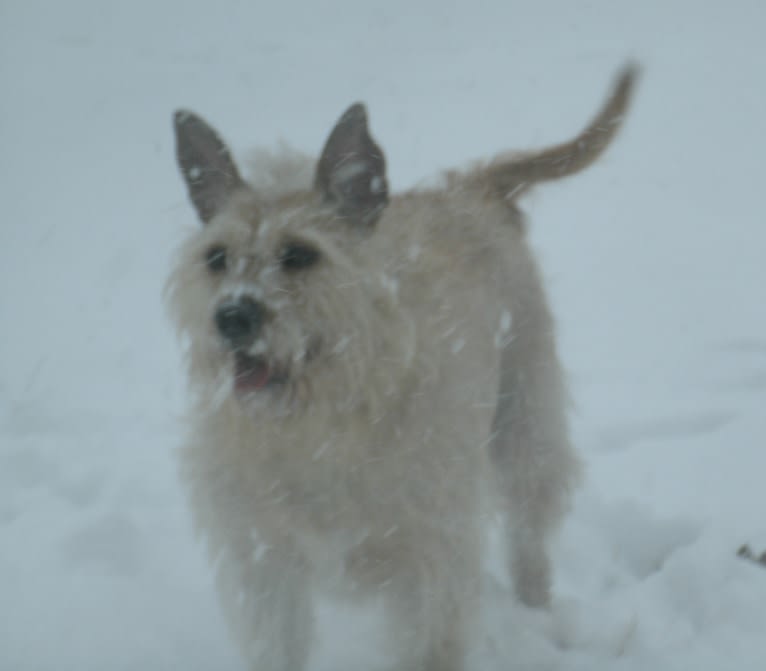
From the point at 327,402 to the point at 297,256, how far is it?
394 mm

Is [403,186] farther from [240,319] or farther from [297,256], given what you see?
[240,319]

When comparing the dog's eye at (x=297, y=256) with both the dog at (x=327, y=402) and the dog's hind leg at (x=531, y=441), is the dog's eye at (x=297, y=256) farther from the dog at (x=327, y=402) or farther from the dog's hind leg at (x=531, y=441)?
the dog's hind leg at (x=531, y=441)

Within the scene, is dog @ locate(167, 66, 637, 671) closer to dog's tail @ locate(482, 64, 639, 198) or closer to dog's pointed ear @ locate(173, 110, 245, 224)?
dog's pointed ear @ locate(173, 110, 245, 224)

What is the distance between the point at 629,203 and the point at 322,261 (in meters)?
5.89

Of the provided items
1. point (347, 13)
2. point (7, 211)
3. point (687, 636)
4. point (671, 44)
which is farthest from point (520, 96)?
point (687, 636)

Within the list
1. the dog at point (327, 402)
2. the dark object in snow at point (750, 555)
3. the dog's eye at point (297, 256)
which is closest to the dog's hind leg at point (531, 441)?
the dog at point (327, 402)

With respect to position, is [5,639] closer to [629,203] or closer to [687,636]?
[687,636]

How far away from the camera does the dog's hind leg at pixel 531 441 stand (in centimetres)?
296

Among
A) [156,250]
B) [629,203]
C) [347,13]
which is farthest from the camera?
[347,13]

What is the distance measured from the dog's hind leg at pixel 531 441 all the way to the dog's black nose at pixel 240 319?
1.30 m

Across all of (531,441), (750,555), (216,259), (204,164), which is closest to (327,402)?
(216,259)

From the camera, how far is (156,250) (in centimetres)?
658

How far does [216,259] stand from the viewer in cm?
208

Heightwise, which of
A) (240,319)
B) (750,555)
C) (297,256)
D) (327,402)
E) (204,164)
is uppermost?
(204,164)
